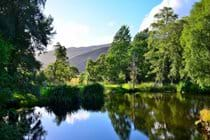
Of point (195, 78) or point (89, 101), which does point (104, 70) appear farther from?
point (195, 78)

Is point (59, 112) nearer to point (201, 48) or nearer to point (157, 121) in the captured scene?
Result: point (157, 121)

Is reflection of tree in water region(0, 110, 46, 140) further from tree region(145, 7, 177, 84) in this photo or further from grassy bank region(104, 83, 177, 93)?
tree region(145, 7, 177, 84)

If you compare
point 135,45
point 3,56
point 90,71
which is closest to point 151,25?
point 135,45

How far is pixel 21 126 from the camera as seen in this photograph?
25.7 metres

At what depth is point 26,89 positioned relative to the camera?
24688mm

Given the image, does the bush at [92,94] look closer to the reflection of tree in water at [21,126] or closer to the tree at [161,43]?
the reflection of tree in water at [21,126]

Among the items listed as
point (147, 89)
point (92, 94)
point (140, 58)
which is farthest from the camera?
point (140, 58)

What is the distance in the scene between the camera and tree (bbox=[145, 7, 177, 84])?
7144 cm

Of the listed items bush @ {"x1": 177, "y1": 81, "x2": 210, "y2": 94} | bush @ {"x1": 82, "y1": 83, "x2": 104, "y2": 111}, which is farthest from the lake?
bush @ {"x1": 177, "y1": 81, "x2": 210, "y2": 94}

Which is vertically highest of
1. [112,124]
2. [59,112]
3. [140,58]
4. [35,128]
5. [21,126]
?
[140,58]

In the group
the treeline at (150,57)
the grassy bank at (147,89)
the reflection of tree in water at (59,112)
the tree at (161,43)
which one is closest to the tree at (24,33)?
the reflection of tree in water at (59,112)

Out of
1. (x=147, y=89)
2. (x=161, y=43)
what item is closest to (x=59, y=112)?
(x=147, y=89)

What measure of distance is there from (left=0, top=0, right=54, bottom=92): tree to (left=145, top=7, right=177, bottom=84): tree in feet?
139

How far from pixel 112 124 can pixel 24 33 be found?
999cm
